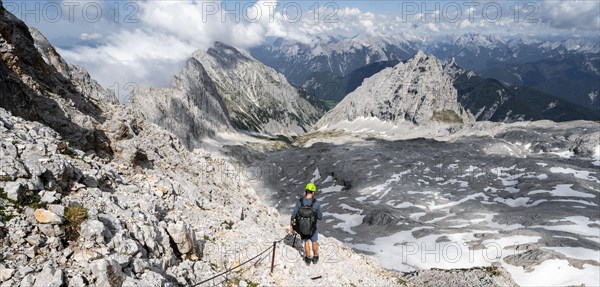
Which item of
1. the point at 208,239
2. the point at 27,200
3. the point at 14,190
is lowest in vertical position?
the point at 208,239

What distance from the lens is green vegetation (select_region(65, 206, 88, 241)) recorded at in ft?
43.0

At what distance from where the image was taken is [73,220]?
528 inches

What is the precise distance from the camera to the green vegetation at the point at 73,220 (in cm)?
1310

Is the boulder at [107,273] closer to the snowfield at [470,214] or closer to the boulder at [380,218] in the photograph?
the snowfield at [470,214]

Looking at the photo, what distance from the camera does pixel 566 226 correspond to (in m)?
102

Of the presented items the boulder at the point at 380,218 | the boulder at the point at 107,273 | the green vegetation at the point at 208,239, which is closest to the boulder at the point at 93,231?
the boulder at the point at 107,273

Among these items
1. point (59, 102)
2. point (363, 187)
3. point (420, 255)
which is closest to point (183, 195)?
point (59, 102)

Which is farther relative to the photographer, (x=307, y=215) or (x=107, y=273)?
(x=307, y=215)

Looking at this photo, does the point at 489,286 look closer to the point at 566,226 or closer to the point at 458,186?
the point at 566,226

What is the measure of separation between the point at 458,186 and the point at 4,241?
521ft

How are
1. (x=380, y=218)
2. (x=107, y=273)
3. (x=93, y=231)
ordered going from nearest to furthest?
(x=107, y=273), (x=93, y=231), (x=380, y=218)

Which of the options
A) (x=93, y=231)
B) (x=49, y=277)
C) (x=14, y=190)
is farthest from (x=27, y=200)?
(x=49, y=277)

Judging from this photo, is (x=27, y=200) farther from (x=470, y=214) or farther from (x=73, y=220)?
(x=470, y=214)

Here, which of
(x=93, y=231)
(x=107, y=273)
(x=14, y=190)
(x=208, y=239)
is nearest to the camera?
(x=107, y=273)
